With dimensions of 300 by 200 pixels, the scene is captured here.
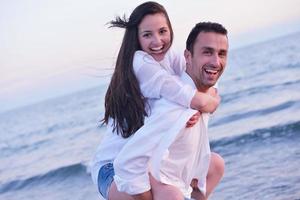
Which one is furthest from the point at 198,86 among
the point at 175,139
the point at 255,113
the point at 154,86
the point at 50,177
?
the point at 255,113

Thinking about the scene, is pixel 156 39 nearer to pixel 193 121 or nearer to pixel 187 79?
pixel 187 79

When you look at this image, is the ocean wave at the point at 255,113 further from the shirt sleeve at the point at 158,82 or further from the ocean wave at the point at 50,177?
the shirt sleeve at the point at 158,82

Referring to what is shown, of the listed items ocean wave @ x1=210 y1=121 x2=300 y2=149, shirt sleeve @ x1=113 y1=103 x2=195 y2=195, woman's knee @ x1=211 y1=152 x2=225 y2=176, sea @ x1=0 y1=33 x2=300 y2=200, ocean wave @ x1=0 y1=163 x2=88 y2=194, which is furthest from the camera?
ocean wave @ x1=0 y1=163 x2=88 y2=194

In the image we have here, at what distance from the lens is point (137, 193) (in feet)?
10.9

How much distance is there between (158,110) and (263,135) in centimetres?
876

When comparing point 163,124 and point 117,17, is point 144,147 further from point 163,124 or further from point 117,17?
point 117,17

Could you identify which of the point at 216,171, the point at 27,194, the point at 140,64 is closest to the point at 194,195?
the point at 216,171

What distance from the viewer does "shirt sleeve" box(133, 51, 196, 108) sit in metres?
3.32

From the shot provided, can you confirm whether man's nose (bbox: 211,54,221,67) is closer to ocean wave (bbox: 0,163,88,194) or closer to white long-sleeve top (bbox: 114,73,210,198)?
white long-sleeve top (bbox: 114,73,210,198)

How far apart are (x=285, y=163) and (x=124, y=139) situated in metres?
5.46

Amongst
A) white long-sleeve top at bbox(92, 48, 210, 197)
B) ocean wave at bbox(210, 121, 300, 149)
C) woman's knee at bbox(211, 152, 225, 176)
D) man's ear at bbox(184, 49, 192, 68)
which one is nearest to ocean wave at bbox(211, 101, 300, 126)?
ocean wave at bbox(210, 121, 300, 149)

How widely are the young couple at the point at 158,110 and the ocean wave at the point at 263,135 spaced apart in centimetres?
758

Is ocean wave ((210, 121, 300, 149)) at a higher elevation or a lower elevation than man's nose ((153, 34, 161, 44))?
lower

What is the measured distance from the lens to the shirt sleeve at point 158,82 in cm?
332
